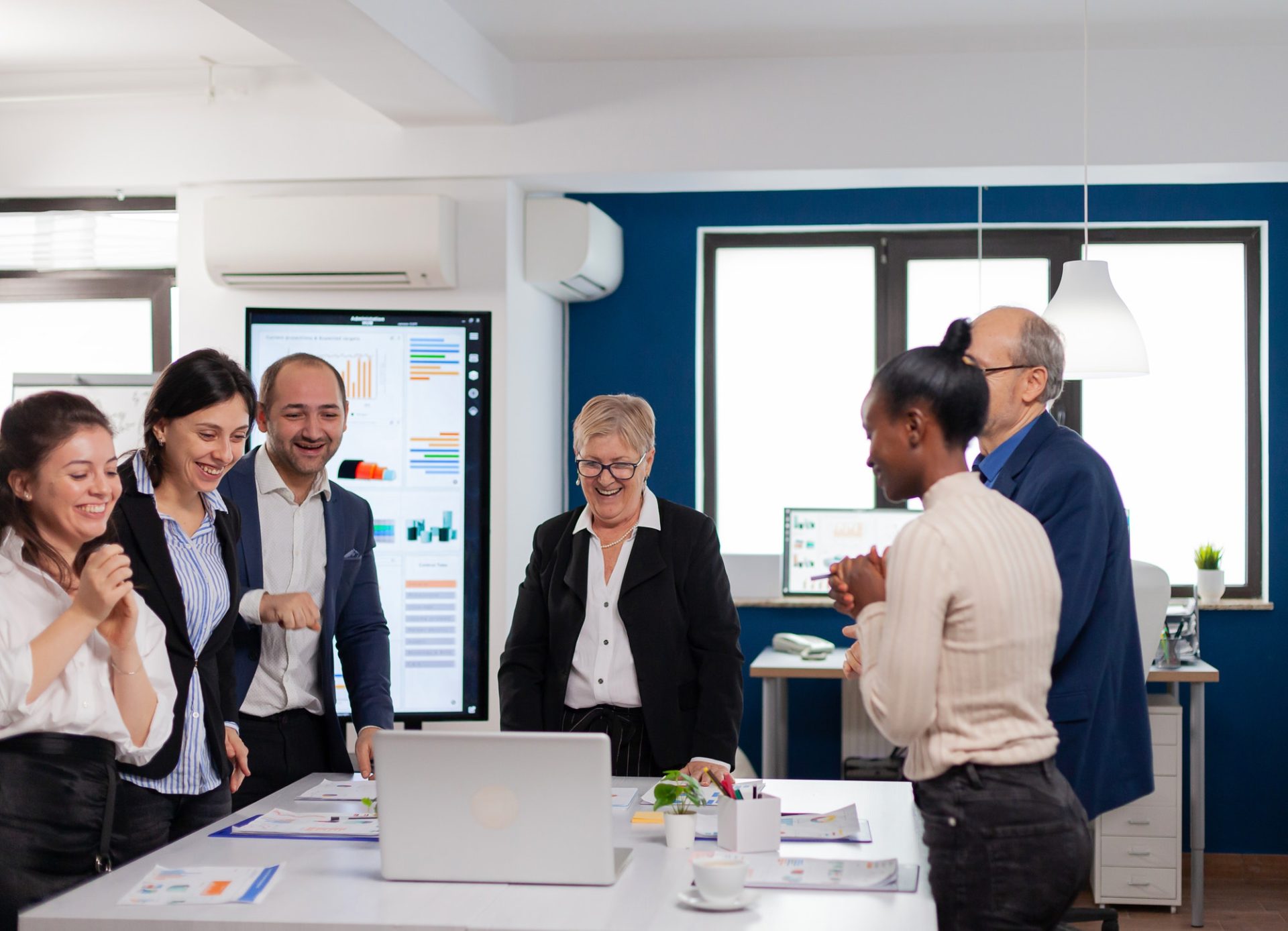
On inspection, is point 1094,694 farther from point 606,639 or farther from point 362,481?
point 362,481

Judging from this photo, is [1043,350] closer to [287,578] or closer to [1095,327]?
[1095,327]

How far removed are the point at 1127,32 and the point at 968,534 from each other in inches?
124

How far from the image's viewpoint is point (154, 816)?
7.33ft

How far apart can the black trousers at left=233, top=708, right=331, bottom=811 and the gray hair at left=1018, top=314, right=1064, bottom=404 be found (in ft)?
5.55

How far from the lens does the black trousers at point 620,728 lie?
107 inches

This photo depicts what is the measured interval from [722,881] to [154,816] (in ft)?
3.54

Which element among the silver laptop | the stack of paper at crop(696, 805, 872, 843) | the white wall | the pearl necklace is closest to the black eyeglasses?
the pearl necklace

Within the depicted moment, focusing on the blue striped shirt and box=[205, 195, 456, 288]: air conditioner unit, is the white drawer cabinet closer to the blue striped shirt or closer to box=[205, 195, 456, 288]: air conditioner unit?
box=[205, 195, 456, 288]: air conditioner unit

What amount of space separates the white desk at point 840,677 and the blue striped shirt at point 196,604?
262 centimetres

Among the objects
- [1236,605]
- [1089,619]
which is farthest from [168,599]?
[1236,605]

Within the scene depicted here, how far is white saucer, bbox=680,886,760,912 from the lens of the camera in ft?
5.94

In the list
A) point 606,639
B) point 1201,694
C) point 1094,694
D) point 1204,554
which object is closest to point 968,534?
point 1094,694

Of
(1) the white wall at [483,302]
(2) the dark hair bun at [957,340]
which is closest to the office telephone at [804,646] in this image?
(1) the white wall at [483,302]

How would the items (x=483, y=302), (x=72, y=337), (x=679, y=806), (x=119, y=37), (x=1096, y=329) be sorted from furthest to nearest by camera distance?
(x=72, y=337) < (x=483, y=302) < (x=119, y=37) < (x=1096, y=329) < (x=679, y=806)
